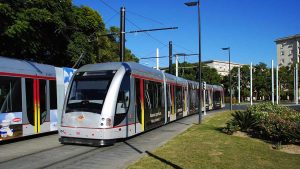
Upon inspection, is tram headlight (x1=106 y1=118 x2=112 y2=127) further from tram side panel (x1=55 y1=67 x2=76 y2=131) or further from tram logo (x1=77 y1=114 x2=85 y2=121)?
tram side panel (x1=55 y1=67 x2=76 y2=131)

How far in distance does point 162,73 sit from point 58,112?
7079mm

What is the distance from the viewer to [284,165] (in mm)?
10336

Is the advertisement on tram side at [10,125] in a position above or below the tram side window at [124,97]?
below

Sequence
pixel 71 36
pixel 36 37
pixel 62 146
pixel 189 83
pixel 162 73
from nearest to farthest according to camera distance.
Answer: pixel 62 146
pixel 162 73
pixel 36 37
pixel 71 36
pixel 189 83

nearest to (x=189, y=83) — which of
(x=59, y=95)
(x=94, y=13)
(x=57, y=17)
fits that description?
(x=94, y=13)

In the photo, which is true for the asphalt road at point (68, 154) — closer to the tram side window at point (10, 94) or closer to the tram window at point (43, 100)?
the tram window at point (43, 100)

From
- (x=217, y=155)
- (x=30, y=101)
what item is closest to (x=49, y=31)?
(x=30, y=101)

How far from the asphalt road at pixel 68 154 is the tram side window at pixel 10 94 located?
1.34 metres

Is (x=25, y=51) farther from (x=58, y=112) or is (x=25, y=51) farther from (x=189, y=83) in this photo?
(x=189, y=83)

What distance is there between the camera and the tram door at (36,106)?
15.7 m

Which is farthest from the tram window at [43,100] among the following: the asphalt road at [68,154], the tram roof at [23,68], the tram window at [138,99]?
the tram window at [138,99]

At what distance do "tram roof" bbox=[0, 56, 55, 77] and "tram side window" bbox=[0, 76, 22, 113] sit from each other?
0.33 metres

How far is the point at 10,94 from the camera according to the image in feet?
48.4

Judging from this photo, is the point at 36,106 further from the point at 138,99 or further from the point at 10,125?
the point at 138,99
